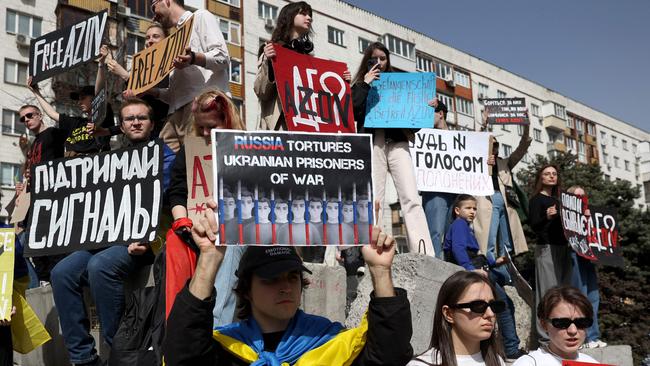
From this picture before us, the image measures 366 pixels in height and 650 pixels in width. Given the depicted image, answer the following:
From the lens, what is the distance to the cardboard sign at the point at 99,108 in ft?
23.0

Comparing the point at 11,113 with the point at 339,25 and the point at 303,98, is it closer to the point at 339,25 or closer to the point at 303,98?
the point at 339,25

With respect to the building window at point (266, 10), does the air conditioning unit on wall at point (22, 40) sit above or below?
below

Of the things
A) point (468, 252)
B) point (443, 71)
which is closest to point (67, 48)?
point (468, 252)

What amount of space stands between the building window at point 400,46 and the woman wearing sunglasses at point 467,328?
132ft

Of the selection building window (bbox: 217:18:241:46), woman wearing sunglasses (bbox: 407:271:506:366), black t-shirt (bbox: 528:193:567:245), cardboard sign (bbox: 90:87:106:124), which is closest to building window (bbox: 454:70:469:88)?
building window (bbox: 217:18:241:46)

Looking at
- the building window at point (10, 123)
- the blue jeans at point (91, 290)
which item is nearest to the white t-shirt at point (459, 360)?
the blue jeans at point (91, 290)

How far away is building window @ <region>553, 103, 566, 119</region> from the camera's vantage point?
56969mm

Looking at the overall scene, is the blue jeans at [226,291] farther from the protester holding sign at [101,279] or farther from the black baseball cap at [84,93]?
the black baseball cap at [84,93]

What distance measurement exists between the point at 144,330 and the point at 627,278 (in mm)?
24357

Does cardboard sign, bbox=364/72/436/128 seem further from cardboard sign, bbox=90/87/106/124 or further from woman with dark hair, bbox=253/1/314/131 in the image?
cardboard sign, bbox=90/87/106/124

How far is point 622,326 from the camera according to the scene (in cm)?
2441

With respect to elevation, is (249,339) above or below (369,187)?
below

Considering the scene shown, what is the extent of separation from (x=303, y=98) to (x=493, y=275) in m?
3.11

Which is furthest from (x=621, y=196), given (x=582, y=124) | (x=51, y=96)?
(x=582, y=124)
